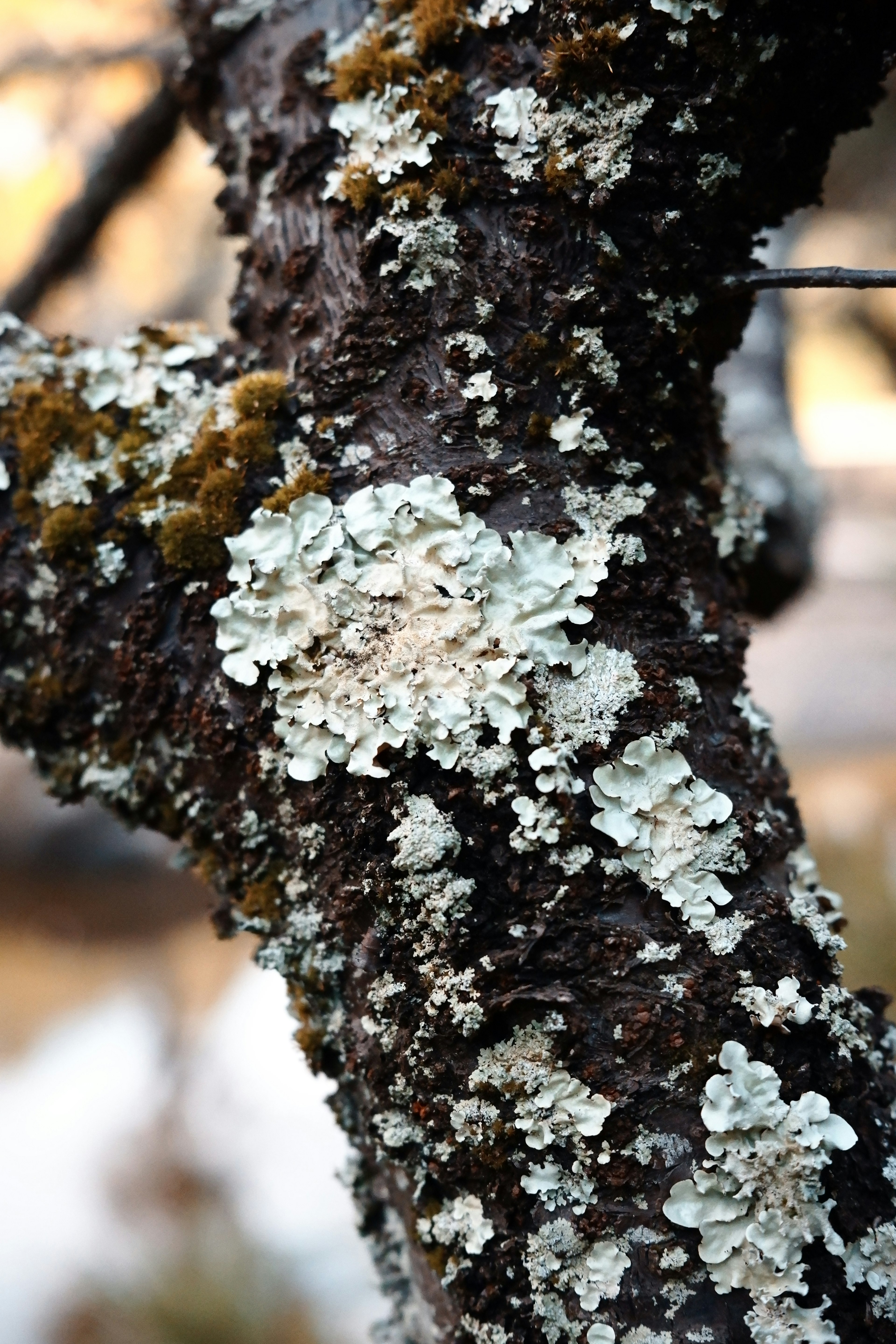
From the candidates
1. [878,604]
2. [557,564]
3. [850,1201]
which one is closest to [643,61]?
[557,564]

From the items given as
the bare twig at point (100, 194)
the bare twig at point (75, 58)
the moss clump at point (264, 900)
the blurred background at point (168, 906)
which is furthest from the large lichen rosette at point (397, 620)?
the bare twig at point (75, 58)

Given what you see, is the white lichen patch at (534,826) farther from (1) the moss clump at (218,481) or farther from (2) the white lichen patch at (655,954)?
(1) the moss clump at (218,481)

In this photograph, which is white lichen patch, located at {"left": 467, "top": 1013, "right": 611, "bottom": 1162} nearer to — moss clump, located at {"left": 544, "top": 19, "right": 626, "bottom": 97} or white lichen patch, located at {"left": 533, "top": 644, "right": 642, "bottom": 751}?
white lichen patch, located at {"left": 533, "top": 644, "right": 642, "bottom": 751}

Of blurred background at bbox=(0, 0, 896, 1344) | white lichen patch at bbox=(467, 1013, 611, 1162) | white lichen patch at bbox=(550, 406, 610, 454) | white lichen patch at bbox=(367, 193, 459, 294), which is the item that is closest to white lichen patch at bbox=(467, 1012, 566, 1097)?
white lichen patch at bbox=(467, 1013, 611, 1162)

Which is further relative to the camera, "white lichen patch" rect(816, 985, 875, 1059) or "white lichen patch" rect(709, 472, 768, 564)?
"white lichen patch" rect(709, 472, 768, 564)

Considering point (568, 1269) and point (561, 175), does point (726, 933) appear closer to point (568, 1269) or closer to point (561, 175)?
point (568, 1269)

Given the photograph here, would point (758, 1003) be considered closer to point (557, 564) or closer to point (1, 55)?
point (557, 564)

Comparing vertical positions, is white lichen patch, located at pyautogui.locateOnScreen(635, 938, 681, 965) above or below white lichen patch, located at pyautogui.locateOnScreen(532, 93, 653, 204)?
below
